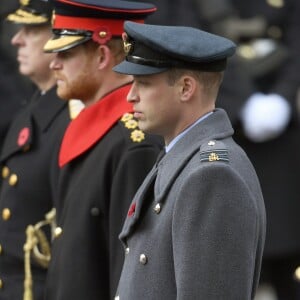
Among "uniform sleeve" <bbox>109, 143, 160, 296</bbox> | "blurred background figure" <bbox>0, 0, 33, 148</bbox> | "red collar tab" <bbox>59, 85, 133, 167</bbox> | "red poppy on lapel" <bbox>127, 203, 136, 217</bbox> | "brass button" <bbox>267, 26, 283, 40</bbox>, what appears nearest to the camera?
"red poppy on lapel" <bbox>127, 203, 136, 217</bbox>

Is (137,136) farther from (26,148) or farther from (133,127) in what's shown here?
(26,148)

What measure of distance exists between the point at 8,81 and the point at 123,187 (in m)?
3.30

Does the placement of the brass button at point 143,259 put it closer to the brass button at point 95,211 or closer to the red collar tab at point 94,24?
the brass button at point 95,211

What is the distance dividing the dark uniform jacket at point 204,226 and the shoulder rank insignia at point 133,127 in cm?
68

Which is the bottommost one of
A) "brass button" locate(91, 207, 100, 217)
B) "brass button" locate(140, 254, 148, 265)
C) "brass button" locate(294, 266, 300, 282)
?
"brass button" locate(294, 266, 300, 282)

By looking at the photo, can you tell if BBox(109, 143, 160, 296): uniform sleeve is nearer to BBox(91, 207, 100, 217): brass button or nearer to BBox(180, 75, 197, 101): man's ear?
BBox(91, 207, 100, 217): brass button

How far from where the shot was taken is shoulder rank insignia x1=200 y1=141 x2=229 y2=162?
384cm

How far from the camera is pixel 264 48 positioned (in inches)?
261

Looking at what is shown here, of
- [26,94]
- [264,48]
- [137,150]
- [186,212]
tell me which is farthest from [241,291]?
[26,94]

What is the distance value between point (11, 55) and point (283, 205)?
7.48 feet

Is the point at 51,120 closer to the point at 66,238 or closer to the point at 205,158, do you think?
the point at 66,238

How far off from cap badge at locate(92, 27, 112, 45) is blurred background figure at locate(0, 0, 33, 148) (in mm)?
2121

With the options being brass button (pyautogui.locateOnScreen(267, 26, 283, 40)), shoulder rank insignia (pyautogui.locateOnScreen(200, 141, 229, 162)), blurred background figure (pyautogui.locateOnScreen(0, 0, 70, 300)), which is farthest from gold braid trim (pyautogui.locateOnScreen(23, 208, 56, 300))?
brass button (pyautogui.locateOnScreen(267, 26, 283, 40))

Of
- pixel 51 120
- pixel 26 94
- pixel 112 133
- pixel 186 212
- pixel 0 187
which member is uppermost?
pixel 186 212
